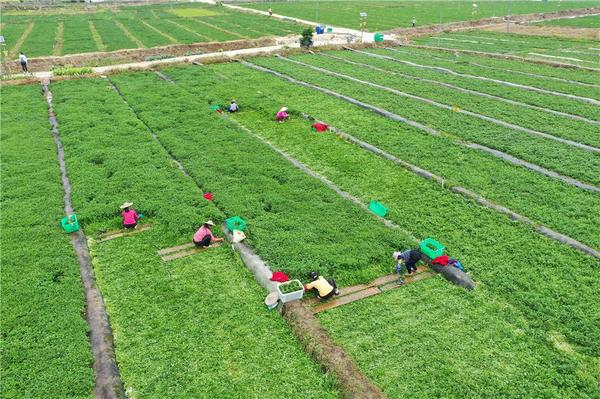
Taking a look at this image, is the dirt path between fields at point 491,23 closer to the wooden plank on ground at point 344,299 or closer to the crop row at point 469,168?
the crop row at point 469,168

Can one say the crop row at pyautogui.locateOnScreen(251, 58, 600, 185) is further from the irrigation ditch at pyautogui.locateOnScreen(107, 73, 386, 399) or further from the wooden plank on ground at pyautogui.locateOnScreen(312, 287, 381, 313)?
the irrigation ditch at pyautogui.locateOnScreen(107, 73, 386, 399)

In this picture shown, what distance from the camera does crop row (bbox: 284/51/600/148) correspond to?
18.2m

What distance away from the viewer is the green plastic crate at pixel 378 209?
1287 cm

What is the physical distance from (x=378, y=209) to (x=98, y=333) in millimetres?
7862

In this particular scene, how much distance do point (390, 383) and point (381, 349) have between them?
32.2 inches

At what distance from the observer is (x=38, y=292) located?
978 cm

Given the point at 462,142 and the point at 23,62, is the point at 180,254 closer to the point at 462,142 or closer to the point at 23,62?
the point at 462,142

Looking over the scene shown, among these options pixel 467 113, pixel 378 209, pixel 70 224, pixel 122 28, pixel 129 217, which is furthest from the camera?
pixel 122 28

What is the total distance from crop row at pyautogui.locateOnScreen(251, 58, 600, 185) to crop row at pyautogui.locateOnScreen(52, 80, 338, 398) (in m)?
11.0

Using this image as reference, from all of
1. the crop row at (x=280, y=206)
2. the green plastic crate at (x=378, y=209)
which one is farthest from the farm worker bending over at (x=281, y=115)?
the green plastic crate at (x=378, y=209)

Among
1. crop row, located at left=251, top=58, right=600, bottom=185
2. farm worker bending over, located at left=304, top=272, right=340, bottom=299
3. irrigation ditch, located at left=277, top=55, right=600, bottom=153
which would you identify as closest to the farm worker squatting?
irrigation ditch, located at left=277, top=55, right=600, bottom=153

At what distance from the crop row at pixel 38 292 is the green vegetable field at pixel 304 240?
5 cm

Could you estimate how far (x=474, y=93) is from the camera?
2403 cm

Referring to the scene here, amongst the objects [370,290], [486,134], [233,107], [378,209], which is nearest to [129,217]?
[370,290]
